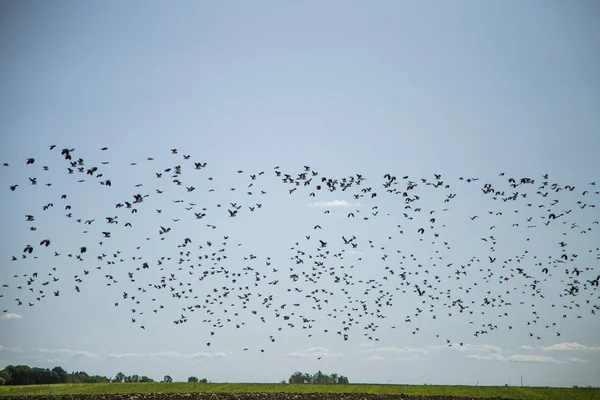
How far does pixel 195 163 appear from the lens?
4659cm

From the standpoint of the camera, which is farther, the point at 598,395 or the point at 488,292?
the point at 598,395

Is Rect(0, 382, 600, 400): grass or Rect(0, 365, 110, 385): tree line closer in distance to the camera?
Rect(0, 382, 600, 400): grass

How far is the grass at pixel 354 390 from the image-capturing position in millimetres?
68625

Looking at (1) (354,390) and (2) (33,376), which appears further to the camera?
(2) (33,376)

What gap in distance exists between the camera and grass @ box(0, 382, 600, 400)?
225ft

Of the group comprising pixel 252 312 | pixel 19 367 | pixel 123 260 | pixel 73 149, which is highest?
pixel 73 149

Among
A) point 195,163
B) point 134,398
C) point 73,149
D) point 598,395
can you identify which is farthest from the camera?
point 598,395

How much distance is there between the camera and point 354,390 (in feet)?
244

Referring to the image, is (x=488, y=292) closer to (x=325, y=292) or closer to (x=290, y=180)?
(x=325, y=292)

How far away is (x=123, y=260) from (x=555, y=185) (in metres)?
39.6

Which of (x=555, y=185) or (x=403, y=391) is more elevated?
(x=555, y=185)

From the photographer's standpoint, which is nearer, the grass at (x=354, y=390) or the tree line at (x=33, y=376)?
the grass at (x=354, y=390)

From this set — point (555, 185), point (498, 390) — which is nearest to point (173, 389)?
point (498, 390)

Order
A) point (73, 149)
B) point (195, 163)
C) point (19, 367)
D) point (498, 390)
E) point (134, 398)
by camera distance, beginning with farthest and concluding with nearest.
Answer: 1. point (19, 367)
2. point (498, 390)
3. point (134, 398)
4. point (195, 163)
5. point (73, 149)
